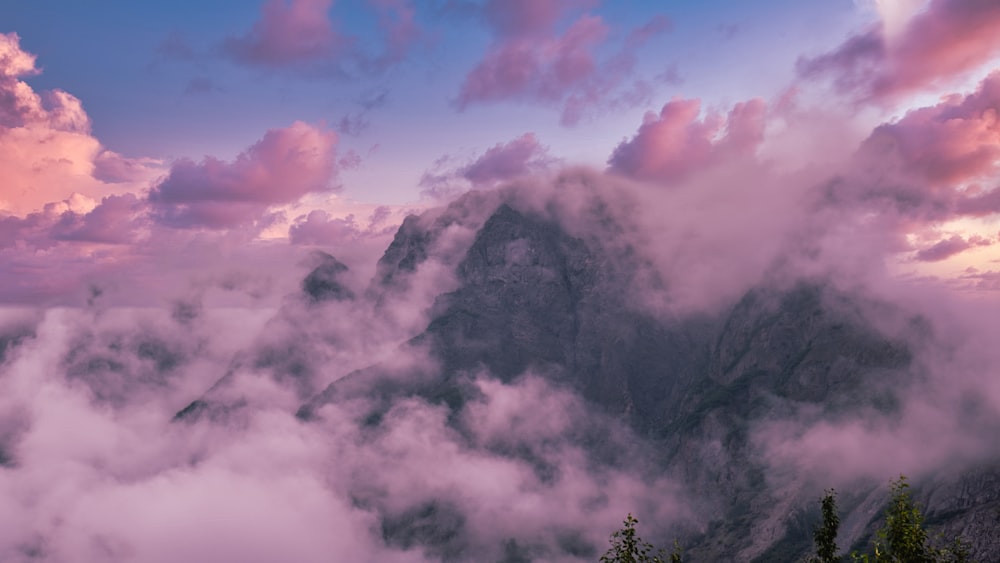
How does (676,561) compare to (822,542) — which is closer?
(676,561)

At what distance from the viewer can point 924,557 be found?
238ft

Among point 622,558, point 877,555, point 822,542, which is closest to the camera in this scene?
point 877,555

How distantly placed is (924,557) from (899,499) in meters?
7.21

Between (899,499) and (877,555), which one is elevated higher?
(899,499)

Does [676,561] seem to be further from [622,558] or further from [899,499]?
[899,499]

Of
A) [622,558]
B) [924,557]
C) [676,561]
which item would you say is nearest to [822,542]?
[924,557]

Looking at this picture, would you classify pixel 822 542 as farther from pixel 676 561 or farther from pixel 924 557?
pixel 676 561

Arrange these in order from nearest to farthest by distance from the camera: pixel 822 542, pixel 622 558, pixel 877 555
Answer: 1. pixel 877 555
2. pixel 622 558
3. pixel 822 542

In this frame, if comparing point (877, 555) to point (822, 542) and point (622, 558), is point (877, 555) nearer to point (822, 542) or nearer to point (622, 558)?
point (822, 542)

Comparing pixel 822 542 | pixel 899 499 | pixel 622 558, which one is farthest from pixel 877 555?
pixel 622 558

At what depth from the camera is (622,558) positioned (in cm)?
7650

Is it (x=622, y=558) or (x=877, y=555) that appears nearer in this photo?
(x=877, y=555)

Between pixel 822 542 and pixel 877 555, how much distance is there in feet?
49.8

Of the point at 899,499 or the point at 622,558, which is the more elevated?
the point at 899,499
